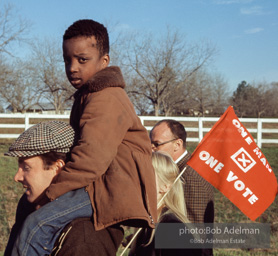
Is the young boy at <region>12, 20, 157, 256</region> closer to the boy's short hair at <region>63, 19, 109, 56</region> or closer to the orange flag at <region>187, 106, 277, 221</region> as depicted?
the boy's short hair at <region>63, 19, 109, 56</region>

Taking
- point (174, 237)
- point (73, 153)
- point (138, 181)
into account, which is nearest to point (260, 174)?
point (174, 237)

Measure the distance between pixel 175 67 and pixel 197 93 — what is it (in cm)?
1054

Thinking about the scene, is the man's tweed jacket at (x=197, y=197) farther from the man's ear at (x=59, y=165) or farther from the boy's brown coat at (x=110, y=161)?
the man's ear at (x=59, y=165)

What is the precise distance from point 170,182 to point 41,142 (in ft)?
5.29

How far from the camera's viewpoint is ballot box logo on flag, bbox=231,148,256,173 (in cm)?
391

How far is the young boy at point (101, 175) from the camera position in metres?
1.96

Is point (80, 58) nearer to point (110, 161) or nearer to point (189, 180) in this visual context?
point (110, 161)

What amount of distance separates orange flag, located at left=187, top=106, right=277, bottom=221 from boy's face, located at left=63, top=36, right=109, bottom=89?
1888mm

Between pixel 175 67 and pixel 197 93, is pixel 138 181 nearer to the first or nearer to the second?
pixel 175 67

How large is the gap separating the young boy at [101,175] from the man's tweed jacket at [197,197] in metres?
1.79

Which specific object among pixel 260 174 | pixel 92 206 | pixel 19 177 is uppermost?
pixel 19 177

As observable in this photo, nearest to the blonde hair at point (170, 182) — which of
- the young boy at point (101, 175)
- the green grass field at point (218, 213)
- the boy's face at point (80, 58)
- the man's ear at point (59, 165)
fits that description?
the young boy at point (101, 175)

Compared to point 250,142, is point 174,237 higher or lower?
lower

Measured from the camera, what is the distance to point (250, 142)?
3965 mm
